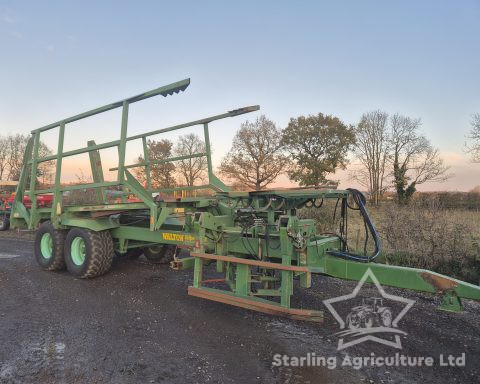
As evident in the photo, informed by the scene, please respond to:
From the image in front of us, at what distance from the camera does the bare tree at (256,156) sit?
35.0 metres

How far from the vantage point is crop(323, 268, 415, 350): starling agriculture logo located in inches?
156

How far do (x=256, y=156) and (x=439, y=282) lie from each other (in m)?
34.8

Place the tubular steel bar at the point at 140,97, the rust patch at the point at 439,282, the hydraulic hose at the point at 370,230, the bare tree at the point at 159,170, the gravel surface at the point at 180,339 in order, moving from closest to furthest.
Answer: the gravel surface at the point at 180,339 → the rust patch at the point at 439,282 → the hydraulic hose at the point at 370,230 → the tubular steel bar at the point at 140,97 → the bare tree at the point at 159,170

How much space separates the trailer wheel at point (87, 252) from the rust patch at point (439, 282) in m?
4.98

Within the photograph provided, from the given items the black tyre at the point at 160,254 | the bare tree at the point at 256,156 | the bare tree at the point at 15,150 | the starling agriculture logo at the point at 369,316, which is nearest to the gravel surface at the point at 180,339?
the starling agriculture logo at the point at 369,316

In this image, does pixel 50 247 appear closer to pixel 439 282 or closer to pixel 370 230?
pixel 370 230

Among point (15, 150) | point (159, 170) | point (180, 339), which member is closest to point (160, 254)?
point (159, 170)

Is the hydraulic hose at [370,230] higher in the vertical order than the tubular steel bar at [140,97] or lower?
lower

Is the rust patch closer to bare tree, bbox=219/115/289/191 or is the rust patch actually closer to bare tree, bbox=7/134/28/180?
bare tree, bbox=219/115/289/191

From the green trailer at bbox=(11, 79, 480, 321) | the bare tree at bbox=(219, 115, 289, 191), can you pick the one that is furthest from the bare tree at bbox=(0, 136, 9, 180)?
the green trailer at bbox=(11, 79, 480, 321)

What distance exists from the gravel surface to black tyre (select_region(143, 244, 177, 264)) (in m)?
1.78

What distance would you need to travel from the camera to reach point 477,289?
128 inches

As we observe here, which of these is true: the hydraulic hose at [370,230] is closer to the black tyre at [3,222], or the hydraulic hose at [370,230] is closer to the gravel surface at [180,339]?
the gravel surface at [180,339]

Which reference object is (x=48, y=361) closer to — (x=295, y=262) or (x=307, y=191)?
(x=295, y=262)
